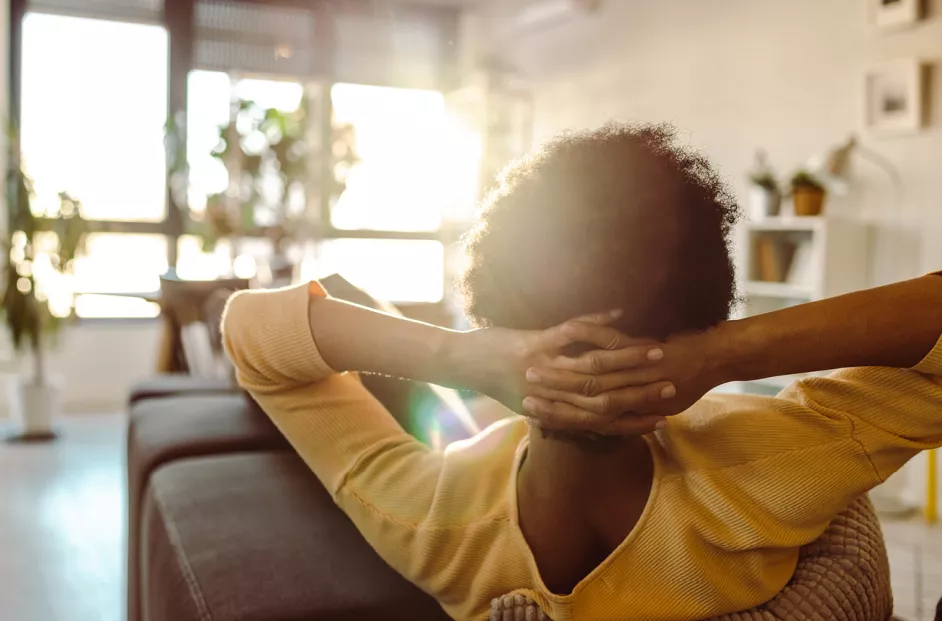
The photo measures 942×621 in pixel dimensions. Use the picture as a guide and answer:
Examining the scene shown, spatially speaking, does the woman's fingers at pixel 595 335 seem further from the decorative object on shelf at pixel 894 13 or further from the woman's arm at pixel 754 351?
the decorative object on shelf at pixel 894 13

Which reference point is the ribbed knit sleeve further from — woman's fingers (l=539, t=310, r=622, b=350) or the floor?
the floor

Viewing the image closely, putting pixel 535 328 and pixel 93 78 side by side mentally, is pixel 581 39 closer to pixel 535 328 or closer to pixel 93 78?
pixel 93 78

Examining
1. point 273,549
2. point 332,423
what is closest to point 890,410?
point 332,423

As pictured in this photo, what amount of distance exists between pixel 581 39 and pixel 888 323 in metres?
5.25

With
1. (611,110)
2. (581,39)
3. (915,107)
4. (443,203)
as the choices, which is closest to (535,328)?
(915,107)

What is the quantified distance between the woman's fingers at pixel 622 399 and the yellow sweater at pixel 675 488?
105 millimetres

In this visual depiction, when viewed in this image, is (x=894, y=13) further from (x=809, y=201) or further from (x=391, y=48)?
(x=391, y=48)

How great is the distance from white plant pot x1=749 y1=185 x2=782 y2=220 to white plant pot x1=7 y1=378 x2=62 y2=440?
12.3ft

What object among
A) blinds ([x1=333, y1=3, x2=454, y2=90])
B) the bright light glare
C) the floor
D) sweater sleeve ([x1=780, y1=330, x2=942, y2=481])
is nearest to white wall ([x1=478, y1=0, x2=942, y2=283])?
the bright light glare

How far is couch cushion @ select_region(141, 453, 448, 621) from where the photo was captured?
0.91 meters

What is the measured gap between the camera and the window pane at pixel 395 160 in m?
6.36

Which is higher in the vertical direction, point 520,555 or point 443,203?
point 443,203

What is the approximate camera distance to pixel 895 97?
3510mm

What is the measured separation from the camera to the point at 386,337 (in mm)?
902
